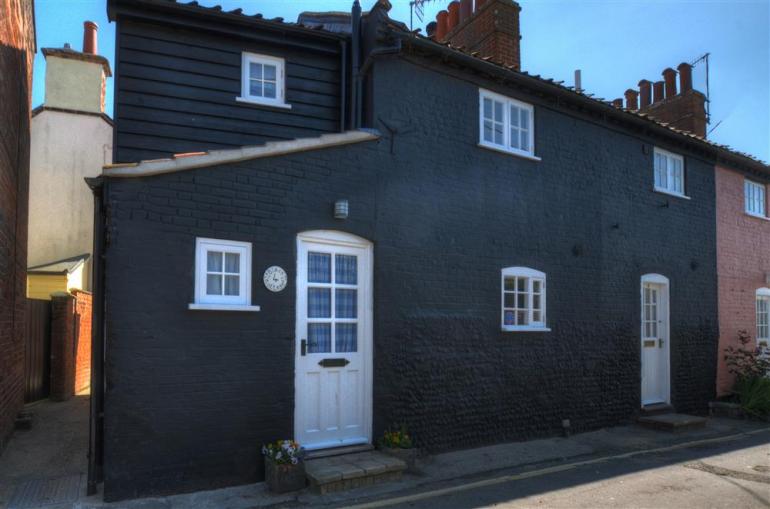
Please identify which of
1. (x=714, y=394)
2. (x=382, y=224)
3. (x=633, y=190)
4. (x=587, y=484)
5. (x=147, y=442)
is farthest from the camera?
(x=714, y=394)

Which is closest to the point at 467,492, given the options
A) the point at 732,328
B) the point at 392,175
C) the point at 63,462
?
the point at 392,175

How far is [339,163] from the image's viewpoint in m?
7.63

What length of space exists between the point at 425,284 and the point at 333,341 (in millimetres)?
1588

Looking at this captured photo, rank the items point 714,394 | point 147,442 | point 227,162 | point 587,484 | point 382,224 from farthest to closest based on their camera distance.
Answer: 1. point 714,394
2. point 382,224
3. point 587,484
4. point 227,162
5. point 147,442

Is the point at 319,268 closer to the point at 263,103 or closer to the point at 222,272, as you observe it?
the point at 222,272

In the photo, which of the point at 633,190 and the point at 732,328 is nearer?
the point at 633,190

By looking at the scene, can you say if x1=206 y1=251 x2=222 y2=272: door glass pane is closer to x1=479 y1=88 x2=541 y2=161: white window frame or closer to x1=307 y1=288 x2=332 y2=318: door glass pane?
x1=307 y1=288 x2=332 y2=318: door glass pane

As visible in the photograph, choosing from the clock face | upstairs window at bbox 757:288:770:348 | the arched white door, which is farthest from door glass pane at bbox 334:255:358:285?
upstairs window at bbox 757:288:770:348

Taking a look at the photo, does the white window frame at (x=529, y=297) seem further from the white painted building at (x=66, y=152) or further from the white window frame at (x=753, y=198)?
the white painted building at (x=66, y=152)

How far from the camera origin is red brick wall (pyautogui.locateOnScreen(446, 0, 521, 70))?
11766 millimetres

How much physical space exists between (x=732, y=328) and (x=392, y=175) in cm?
1010

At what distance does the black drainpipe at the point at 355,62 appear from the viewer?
8500 millimetres

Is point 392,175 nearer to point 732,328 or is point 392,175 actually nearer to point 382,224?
point 382,224

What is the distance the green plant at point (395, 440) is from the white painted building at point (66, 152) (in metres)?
11.7
